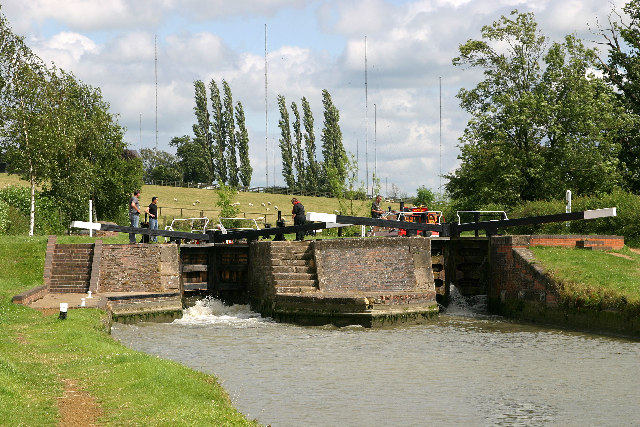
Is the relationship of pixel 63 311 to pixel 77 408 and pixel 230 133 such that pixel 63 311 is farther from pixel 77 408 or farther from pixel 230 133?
pixel 230 133

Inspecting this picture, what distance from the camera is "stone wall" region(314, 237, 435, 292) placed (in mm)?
26031

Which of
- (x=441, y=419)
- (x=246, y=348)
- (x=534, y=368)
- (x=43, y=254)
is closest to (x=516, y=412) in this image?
(x=441, y=419)

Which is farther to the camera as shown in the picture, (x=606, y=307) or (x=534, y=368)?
(x=606, y=307)

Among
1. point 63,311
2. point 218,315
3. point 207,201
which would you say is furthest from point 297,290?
point 207,201

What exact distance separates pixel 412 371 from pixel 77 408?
7453mm

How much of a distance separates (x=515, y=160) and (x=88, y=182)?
2287 cm

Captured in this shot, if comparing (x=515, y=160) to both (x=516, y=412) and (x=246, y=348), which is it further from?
(x=516, y=412)

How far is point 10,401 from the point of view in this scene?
416 inches

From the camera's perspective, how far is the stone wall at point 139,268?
2706 centimetres

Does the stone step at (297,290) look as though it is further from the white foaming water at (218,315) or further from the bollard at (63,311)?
the bollard at (63,311)

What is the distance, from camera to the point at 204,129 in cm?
9369

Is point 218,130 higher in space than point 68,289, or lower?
higher

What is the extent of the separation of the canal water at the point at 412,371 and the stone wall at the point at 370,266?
213 cm

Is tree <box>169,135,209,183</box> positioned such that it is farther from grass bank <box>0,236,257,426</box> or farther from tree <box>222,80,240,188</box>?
grass bank <box>0,236,257,426</box>
